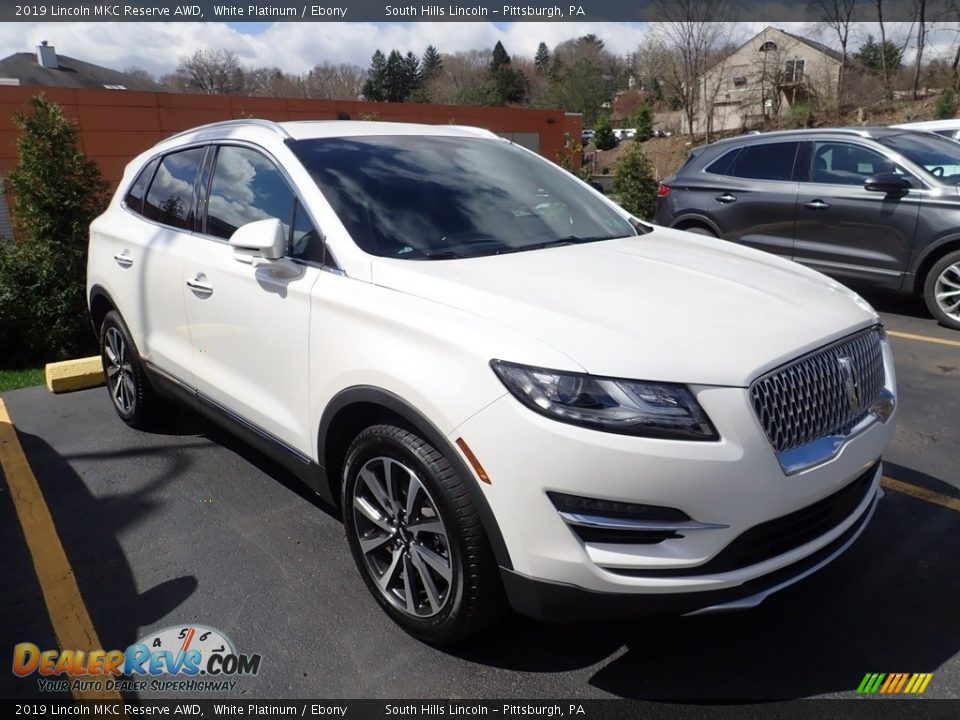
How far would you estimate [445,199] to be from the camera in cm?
322

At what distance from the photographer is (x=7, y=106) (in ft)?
51.1

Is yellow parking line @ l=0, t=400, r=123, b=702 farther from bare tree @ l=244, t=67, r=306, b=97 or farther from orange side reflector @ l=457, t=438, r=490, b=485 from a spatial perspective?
bare tree @ l=244, t=67, r=306, b=97

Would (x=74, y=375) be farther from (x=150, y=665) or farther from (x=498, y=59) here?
(x=498, y=59)

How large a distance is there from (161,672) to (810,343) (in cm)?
250

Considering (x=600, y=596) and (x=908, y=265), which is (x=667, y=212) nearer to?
(x=908, y=265)

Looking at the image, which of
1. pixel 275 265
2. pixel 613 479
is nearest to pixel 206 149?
pixel 275 265

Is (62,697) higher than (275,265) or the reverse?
the reverse

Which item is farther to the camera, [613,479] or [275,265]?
[275,265]

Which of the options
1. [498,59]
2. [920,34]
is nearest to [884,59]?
[920,34]

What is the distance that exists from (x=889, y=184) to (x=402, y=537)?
6.08m

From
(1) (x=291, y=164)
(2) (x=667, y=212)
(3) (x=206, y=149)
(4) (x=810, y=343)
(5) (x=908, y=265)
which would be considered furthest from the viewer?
(2) (x=667, y=212)

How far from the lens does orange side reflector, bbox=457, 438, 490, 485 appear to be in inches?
85.7

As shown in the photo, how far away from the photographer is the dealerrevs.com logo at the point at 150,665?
101 inches

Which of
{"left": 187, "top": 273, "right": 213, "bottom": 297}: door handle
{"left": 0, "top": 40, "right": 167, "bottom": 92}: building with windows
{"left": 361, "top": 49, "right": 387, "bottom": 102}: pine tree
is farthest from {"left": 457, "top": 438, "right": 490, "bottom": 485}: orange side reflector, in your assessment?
{"left": 361, "top": 49, "right": 387, "bottom": 102}: pine tree
